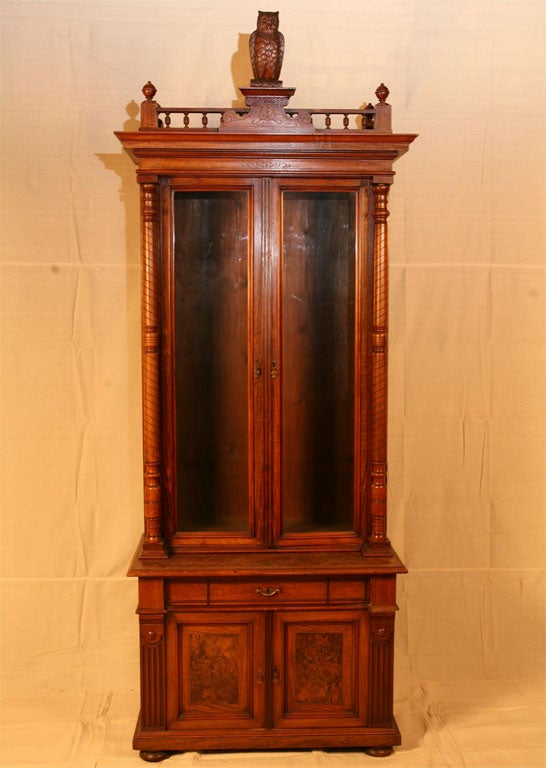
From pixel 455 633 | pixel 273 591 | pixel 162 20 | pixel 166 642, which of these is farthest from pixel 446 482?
pixel 162 20

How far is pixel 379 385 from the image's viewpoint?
2621mm

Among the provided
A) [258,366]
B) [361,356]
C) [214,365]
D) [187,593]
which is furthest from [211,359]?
[187,593]

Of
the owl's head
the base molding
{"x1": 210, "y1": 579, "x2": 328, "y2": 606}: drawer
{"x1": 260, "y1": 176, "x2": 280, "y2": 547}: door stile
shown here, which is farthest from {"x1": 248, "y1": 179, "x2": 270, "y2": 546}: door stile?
the base molding

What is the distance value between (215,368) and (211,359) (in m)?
0.03

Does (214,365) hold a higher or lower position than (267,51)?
lower

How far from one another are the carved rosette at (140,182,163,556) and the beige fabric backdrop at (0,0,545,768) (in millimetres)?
530

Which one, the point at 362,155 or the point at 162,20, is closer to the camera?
the point at 362,155

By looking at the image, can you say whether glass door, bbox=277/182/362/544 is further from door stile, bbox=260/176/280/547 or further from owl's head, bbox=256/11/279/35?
owl's head, bbox=256/11/279/35

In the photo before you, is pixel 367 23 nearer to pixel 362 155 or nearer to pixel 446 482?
pixel 362 155

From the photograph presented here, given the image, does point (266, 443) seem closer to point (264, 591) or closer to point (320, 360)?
point (320, 360)

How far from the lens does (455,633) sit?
3262 millimetres

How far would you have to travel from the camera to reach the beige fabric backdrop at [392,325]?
3.02 metres

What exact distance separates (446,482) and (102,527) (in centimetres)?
139

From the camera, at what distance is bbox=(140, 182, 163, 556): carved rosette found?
2.55 metres
